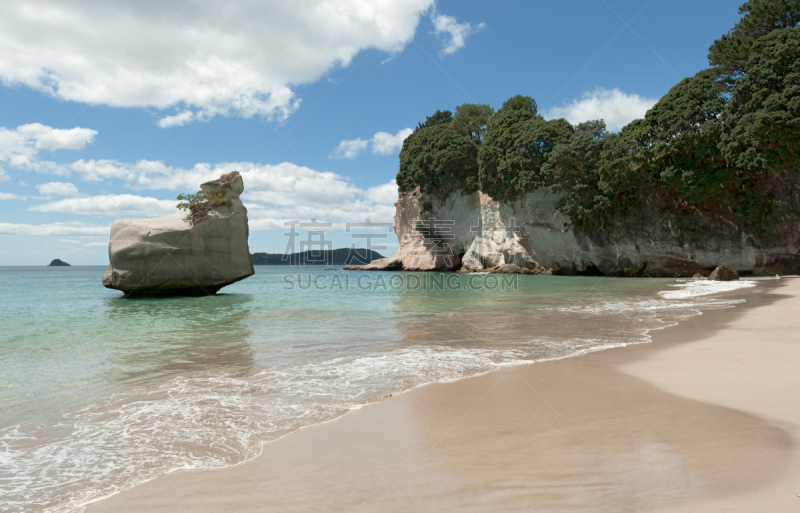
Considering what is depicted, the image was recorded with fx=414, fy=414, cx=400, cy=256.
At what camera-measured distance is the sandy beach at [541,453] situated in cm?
Answer: 237

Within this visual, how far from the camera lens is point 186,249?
57.2 feet

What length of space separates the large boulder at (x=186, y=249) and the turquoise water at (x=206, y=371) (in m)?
4.67

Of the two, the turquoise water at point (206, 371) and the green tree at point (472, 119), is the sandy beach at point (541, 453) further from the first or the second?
the green tree at point (472, 119)

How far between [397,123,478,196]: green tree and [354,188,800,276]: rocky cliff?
1388 mm

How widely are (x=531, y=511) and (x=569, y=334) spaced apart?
6595mm

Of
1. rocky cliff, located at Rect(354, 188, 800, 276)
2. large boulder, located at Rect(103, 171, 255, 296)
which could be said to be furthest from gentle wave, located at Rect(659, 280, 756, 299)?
large boulder, located at Rect(103, 171, 255, 296)

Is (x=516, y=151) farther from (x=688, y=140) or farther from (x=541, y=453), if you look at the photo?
(x=541, y=453)

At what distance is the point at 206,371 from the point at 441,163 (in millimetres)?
41601

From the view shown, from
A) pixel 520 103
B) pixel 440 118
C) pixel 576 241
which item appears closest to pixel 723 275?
pixel 576 241

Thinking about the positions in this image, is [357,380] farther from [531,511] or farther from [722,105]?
[722,105]

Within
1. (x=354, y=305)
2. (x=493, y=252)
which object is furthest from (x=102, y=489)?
(x=493, y=252)

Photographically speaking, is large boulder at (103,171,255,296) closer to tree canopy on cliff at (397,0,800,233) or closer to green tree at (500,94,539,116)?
tree canopy on cliff at (397,0,800,233)

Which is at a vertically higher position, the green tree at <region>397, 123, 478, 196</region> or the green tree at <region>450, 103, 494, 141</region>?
the green tree at <region>450, 103, 494, 141</region>

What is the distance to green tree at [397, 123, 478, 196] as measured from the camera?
147ft
